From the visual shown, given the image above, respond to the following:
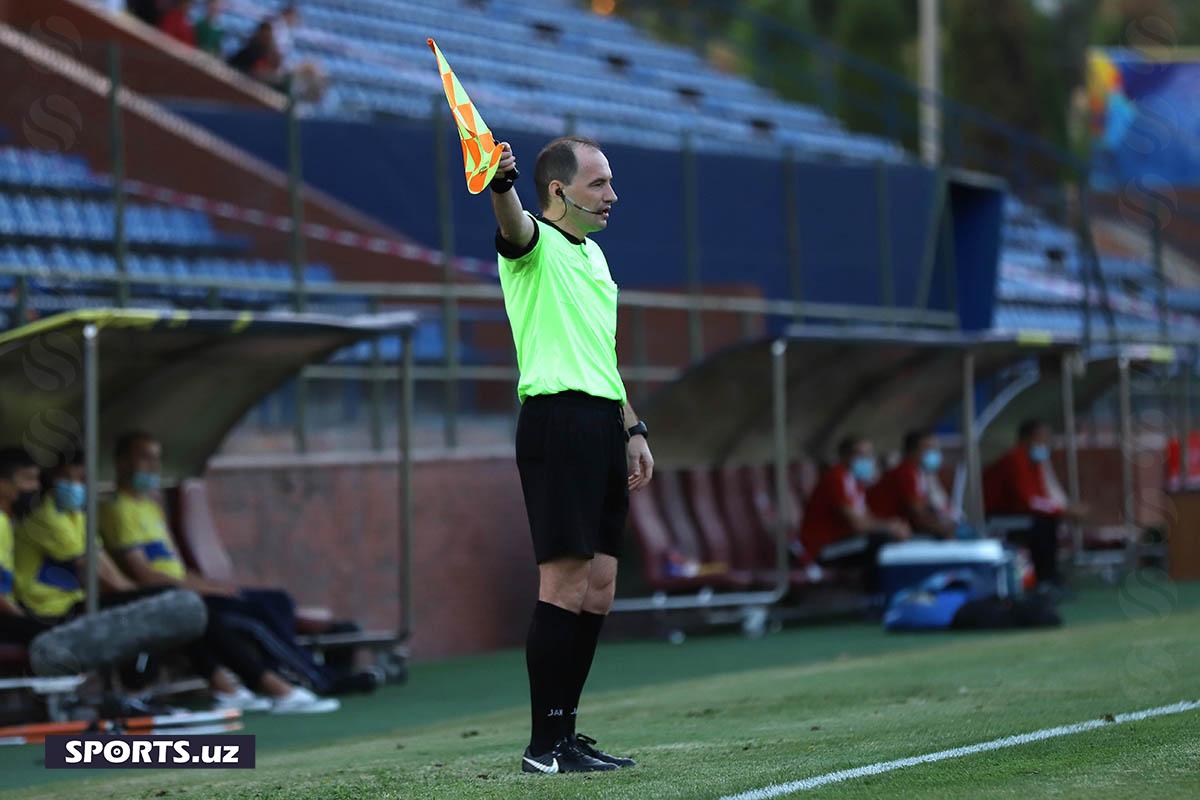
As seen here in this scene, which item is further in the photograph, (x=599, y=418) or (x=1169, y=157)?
(x=1169, y=157)

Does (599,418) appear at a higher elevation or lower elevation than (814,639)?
higher

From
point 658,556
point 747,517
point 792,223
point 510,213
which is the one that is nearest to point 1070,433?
point 792,223

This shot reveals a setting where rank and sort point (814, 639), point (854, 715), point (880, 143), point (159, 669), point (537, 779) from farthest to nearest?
point (880, 143) → point (814, 639) → point (159, 669) → point (854, 715) → point (537, 779)

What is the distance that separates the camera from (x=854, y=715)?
26.8ft

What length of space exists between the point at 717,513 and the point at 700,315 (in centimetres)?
169

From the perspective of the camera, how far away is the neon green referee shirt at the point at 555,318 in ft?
21.2

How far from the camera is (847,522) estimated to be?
16094 millimetres

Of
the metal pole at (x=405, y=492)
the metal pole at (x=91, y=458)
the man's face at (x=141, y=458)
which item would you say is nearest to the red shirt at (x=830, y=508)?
the metal pole at (x=405, y=492)

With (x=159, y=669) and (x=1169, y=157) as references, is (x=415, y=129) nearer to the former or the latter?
(x=159, y=669)

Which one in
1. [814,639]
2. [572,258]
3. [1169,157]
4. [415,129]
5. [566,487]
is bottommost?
[814,639]

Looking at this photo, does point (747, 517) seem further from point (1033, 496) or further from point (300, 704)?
point (300, 704)

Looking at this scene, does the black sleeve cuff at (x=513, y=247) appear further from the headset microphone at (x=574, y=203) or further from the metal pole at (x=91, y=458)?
the metal pole at (x=91, y=458)

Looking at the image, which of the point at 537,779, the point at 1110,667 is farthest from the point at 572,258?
the point at 1110,667

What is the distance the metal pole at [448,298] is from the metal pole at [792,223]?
401 cm
